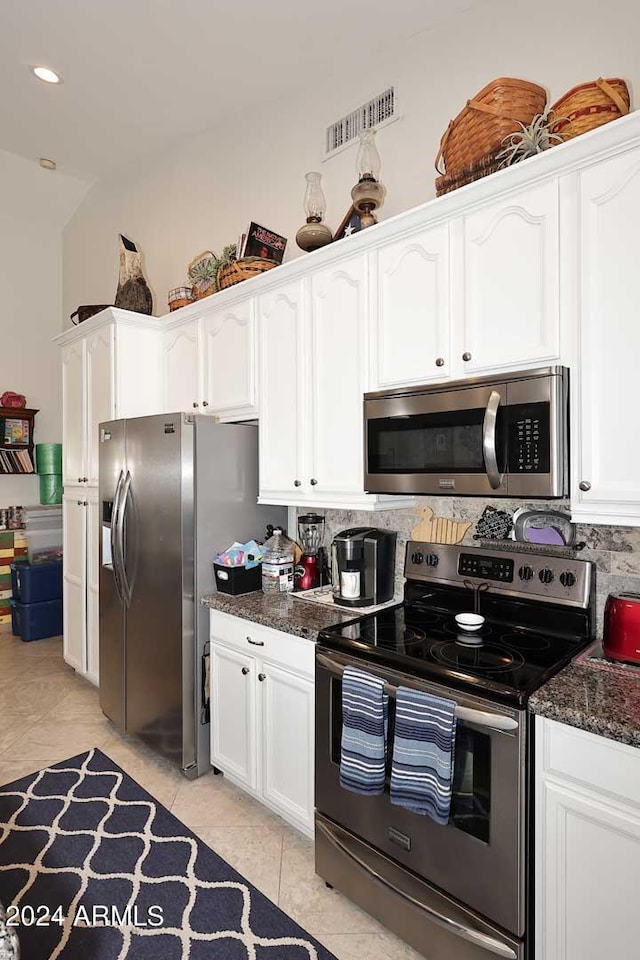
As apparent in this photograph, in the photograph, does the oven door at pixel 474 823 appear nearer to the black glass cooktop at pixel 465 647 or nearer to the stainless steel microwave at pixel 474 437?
the black glass cooktop at pixel 465 647

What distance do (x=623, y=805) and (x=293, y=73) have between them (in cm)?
332

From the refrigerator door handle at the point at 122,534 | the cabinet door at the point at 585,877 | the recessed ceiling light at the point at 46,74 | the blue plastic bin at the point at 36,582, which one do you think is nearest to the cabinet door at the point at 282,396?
the refrigerator door handle at the point at 122,534

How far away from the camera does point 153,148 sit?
3707 mm

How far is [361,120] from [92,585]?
2985mm

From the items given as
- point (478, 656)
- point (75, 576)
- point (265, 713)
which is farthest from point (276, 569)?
point (75, 576)

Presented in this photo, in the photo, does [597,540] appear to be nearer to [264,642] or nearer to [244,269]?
[264,642]

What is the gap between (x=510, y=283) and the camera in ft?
5.46

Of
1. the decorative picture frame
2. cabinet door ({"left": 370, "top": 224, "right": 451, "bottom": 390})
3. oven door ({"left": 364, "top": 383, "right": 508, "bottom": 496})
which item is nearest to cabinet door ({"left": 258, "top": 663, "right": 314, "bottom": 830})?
oven door ({"left": 364, "top": 383, "right": 508, "bottom": 496})

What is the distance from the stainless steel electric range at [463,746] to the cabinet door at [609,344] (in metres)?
0.36

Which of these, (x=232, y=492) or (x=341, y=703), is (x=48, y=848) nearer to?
(x=341, y=703)

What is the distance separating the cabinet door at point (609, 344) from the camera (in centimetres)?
143

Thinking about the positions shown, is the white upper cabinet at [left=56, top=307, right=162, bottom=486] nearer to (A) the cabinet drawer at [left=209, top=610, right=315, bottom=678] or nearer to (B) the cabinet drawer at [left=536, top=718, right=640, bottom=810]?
(A) the cabinet drawer at [left=209, top=610, right=315, bottom=678]

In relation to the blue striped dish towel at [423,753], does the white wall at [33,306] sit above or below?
above

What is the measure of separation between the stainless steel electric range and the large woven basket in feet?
4.45
